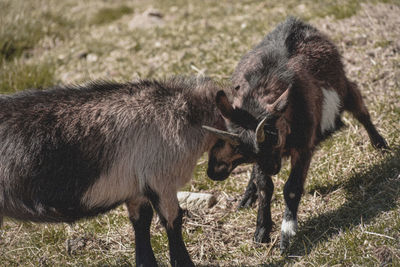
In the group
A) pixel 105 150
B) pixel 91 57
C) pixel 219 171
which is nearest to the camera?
pixel 105 150

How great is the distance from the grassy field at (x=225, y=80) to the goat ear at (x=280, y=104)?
120 cm

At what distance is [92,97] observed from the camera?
4.73m

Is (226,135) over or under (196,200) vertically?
over

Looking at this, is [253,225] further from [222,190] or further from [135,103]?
[135,103]

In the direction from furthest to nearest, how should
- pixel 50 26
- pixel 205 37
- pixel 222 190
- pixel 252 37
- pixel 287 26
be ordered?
pixel 50 26 → pixel 205 37 → pixel 252 37 → pixel 222 190 → pixel 287 26

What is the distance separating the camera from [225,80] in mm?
7418

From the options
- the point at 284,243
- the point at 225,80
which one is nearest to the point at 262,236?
the point at 284,243

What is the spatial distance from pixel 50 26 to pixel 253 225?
7.33 metres

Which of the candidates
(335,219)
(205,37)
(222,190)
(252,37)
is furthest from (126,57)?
(335,219)

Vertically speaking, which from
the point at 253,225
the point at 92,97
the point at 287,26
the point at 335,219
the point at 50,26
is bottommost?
the point at 50,26

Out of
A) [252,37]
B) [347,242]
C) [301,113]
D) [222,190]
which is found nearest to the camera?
[347,242]

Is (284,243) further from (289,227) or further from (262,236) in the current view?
(262,236)

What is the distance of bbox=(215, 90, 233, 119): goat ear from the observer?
182 inches

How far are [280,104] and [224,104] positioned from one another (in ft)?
1.57
